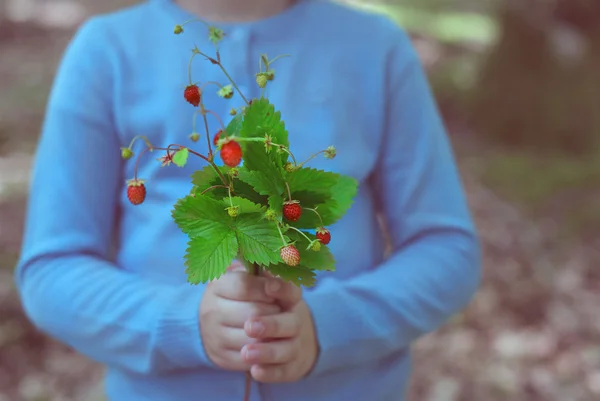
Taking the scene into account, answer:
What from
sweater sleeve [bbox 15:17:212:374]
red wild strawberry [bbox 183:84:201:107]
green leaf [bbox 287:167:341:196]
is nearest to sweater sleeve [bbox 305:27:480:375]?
sweater sleeve [bbox 15:17:212:374]

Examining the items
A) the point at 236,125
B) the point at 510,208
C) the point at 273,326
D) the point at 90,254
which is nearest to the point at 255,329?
the point at 273,326

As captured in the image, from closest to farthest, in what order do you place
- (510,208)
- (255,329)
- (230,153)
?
(230,153) < (255,329) < (510,208)

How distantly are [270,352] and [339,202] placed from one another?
206mm

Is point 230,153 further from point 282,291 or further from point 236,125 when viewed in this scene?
point 282,291

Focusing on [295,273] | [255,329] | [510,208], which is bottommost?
[510,208]

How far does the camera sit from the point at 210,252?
63 centimetres

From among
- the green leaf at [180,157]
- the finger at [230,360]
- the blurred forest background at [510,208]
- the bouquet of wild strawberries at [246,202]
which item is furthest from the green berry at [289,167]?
the blurred forest background at [510,208]

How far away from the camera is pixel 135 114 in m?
1.05

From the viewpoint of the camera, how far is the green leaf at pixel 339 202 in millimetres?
702

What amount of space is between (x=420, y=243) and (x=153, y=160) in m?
0.44

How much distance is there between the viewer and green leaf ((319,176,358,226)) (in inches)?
27.6

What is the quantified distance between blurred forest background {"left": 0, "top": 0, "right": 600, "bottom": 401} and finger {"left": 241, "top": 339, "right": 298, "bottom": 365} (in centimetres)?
143

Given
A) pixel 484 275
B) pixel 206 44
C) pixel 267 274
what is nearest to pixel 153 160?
pixel 206 44

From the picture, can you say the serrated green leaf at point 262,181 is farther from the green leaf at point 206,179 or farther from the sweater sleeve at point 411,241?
the sweater sleeve at point 411,241
